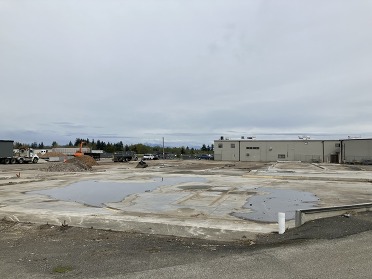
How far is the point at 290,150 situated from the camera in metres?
88.8

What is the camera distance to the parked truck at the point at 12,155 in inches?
2430

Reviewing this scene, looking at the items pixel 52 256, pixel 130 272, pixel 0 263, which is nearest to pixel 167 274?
pixel 130 272

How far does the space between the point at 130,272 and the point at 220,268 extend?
158cm

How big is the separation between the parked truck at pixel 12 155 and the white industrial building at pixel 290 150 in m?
47.2

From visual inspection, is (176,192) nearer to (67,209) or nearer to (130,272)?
(67,209)

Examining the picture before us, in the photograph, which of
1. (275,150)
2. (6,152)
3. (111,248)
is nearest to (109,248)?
(111,248)

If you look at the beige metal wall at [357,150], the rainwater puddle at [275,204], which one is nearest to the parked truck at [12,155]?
the rainwater puddle at [275,204]

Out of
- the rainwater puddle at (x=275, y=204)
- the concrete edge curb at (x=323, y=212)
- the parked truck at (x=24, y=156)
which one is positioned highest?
the parked truck at (x=24, y=156)

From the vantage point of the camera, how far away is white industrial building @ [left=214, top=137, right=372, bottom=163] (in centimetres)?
7744

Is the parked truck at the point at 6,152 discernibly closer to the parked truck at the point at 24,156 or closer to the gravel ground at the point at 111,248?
the parked truck at the point at 24,156

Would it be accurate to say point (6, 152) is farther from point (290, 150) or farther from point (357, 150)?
point (357, 150)

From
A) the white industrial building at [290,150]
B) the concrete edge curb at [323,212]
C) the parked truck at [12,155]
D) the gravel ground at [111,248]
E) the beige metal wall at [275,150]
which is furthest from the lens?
the beige metal wall at [275,150]

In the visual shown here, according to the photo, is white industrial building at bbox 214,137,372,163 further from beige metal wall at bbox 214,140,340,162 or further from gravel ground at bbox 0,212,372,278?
gravel ground at bbox 0,212,372,278

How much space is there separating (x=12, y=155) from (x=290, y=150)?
62.1 m
